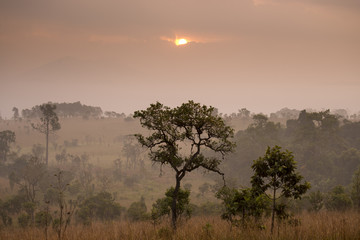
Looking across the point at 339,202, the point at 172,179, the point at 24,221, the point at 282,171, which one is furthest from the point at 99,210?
the point at 339,202

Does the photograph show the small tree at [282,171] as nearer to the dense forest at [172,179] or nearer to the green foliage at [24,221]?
the dense forest at [172,179]

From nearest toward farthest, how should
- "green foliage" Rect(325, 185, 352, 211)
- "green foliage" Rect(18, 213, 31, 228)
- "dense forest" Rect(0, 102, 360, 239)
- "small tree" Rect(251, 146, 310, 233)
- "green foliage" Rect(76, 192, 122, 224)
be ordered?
"small tree" Rect(251, 146, 310, 233)
"green foliage" Rect(325, 185, 352, 211)
"green foliage" Rect(18, 213, 31, 228)
"green foliage" Rect(76, 192, 122, 224)
"dense forest" Rect(0, 102, 360, 239)

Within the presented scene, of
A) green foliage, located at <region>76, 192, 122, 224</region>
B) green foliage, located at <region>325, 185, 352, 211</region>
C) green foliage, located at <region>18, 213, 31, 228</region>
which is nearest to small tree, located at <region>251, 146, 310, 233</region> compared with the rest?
green foliage, located at <region>325, 185, 352, 211</region>

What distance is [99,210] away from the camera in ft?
113

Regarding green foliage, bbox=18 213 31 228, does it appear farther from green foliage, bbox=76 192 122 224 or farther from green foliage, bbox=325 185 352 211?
green foliage, bbox=325 185 352 211

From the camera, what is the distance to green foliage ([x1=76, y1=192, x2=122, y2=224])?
108 ft

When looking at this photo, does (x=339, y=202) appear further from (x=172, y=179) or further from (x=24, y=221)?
(x=172, y=179)

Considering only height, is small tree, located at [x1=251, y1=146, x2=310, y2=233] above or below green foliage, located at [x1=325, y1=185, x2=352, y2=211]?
above

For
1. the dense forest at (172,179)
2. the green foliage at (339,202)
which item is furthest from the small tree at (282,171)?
the green foliage at (339,202)

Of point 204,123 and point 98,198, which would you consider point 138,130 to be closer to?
point 98,198

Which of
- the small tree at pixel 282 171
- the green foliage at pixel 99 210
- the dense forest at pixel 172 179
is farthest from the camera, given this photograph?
the dense forest at pixel 172 179

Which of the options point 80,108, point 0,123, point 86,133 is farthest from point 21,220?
point 0,123

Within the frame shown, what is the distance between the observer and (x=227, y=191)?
21078 mm

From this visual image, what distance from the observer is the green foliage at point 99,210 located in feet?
108
